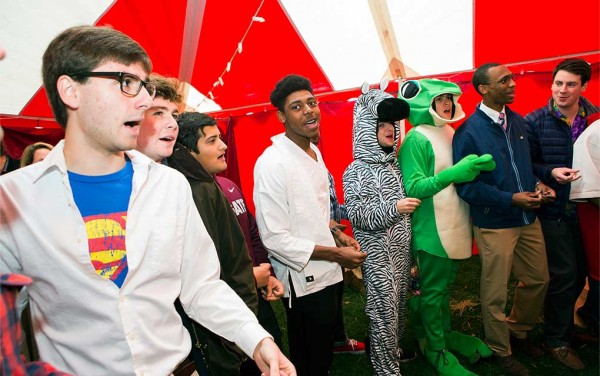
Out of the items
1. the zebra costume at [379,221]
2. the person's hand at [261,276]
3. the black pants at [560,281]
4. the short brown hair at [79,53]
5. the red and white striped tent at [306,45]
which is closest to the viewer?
the short brown hair at [79,53]

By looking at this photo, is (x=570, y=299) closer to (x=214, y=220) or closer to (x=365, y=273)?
(x=365, y=273)

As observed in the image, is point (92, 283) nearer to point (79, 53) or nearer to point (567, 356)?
point (79, 53)

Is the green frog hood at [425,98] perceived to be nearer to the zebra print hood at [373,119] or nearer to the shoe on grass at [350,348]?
the zebra print hood at [373,119]

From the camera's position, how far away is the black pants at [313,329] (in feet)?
8.52

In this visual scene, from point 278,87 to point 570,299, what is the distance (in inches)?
116

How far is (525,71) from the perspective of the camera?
5020 mm

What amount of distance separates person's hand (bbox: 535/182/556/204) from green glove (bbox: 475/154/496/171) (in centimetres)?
59

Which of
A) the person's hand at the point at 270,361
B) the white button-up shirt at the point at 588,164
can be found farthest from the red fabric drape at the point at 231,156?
the person's hand at the point at 270,361

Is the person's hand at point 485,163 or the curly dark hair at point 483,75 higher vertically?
the curly dark hair at point 483,75

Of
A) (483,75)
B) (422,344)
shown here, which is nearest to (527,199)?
(483,75)

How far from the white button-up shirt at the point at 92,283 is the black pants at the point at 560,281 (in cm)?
305

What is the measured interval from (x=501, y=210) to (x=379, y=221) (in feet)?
3.38

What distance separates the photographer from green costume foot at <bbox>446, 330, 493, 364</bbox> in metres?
3.29

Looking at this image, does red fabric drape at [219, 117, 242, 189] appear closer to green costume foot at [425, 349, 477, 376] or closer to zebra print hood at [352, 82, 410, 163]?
zebra print hood at [352, 82, 410, 163]
